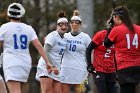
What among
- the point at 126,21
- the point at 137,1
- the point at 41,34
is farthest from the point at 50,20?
the point at 126,21

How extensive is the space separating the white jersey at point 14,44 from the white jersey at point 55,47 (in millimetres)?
2233

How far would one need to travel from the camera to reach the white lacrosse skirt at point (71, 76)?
16.4 m

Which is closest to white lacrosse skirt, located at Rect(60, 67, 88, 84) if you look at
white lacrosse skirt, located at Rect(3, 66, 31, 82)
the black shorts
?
white lacrosse skirt, located at Rect(3, 66, 31, 82)

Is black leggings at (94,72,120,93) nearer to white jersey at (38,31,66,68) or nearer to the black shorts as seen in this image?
white jersey at (38,31,66,68)

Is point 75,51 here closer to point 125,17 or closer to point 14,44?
point 125,17

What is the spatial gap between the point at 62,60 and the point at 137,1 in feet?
48.2

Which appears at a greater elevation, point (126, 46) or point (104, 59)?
point (126, 46)

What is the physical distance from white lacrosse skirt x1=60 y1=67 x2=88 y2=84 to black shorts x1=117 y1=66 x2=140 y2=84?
3.10 meters

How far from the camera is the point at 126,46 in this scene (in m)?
13.4

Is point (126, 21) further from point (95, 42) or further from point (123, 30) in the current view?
point (95, 42)

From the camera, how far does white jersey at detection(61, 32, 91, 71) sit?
16.3m

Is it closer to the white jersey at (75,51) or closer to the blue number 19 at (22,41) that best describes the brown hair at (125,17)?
the blue number 19 at (22,41)

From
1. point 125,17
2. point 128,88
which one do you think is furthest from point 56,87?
point 125,17

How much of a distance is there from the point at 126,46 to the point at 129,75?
0.53m
